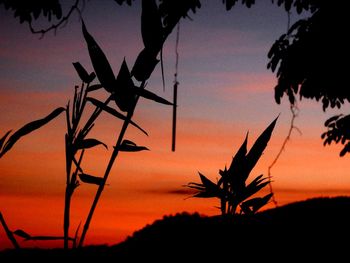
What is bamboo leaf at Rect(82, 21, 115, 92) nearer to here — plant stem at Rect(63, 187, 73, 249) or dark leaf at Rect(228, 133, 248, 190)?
plant stem at Rect(63, 187, 73, 249)

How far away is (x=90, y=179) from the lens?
2480mm

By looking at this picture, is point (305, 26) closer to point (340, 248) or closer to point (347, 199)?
point (347, 199)

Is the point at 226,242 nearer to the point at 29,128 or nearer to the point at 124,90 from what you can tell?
the point at 124,90

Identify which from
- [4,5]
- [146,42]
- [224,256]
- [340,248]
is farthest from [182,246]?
[4,5]

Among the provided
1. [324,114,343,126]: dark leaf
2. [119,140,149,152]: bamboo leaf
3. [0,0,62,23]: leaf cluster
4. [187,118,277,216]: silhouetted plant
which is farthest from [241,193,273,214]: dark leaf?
[324,114,343,126]: dark leaf

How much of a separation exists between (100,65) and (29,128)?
0.42 metres

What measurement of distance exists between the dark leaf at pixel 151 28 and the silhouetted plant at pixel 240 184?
2.33 ft

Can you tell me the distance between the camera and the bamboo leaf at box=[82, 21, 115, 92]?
7.71 feet

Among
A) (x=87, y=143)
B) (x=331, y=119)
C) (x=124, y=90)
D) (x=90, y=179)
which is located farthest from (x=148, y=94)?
(x=331, y=119)

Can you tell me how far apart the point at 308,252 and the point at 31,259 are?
118 centimetres

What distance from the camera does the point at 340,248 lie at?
2324 mm

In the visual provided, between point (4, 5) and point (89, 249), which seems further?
point (4, 5)

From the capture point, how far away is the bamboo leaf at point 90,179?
2.46m

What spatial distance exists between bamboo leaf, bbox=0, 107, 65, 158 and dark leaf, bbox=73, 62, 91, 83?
8.2 inches
